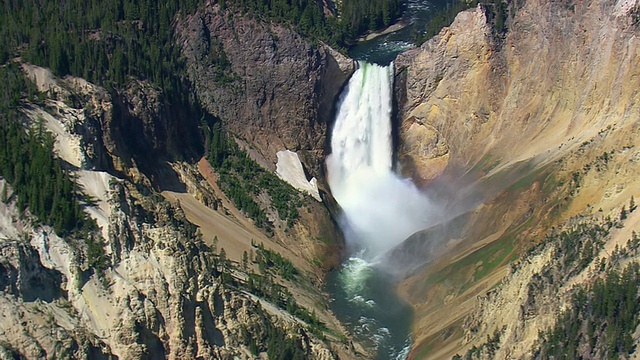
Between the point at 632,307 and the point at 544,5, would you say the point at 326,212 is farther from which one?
the point at 632,307

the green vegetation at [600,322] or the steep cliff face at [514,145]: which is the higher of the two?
the steep cliff face at [514,145]

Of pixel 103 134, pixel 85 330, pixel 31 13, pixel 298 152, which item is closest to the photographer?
pixel 85 330

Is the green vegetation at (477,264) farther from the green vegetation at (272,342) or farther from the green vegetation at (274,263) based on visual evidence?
the green vegetation at (272,342)

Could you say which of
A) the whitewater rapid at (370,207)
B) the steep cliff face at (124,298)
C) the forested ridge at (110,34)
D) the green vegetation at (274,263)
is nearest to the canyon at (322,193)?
the steep cliff face at (124,298)

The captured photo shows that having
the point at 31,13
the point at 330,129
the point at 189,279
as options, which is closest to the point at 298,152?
the point at 330,129

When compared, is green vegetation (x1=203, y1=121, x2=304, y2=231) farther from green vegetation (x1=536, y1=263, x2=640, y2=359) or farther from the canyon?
green vegetation (x1=536, y1=263, x2=640, y2=359)

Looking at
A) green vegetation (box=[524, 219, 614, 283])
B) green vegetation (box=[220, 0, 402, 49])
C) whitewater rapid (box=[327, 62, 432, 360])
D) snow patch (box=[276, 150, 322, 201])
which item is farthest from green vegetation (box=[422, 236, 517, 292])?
green vegetation (box=[220, 0, 402, 49])
